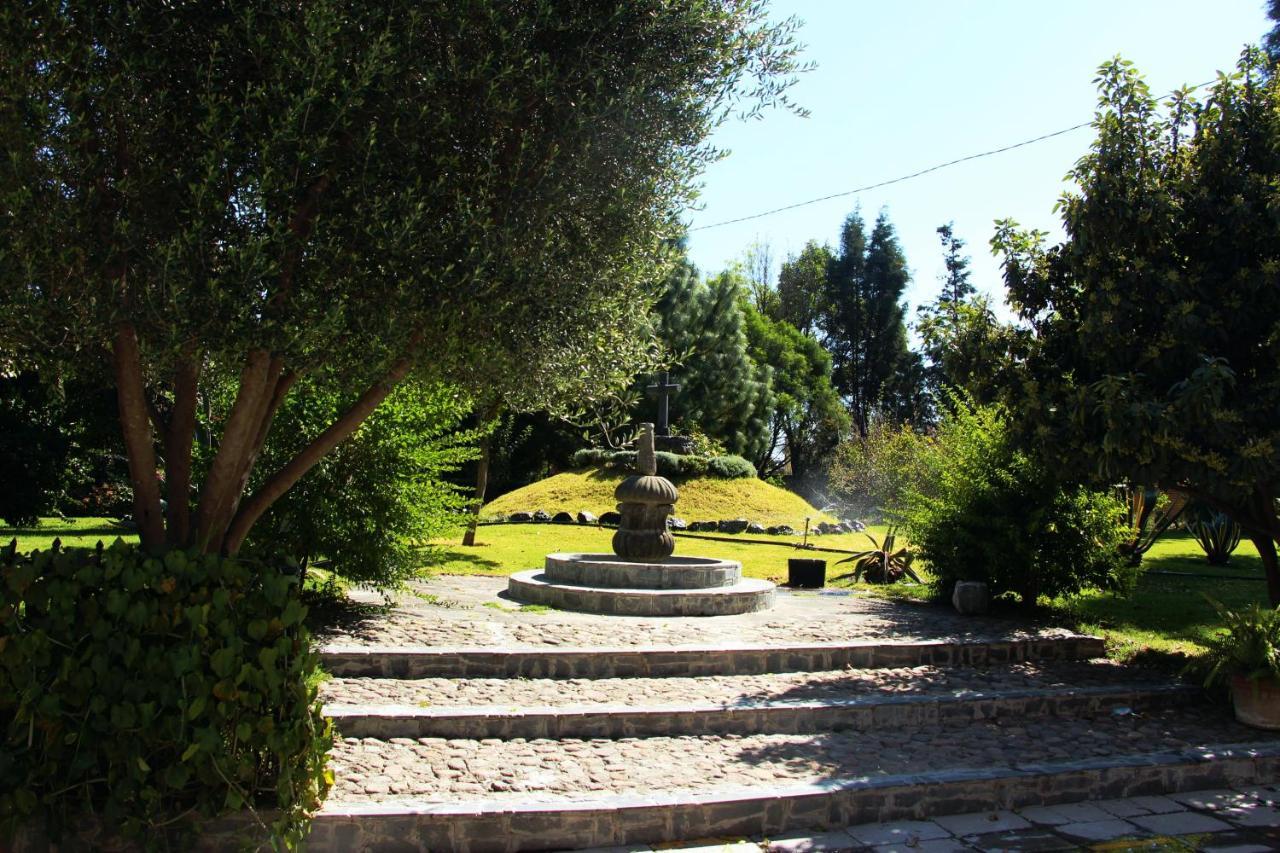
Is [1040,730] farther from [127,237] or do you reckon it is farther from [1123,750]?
[127,237]

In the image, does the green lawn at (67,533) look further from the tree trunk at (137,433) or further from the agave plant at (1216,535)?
the agave plant at (1216,535)

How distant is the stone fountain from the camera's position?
1169 cm

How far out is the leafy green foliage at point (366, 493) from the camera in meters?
10.1

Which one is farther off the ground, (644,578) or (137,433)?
(137,433)

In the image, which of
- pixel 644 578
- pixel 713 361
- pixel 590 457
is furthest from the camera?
pixel 713 361

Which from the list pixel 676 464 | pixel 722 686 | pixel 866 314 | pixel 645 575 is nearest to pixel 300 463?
pixel 722 686

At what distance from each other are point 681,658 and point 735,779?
8.99 ft

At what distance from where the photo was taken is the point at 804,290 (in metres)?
55.1

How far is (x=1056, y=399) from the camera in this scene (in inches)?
361

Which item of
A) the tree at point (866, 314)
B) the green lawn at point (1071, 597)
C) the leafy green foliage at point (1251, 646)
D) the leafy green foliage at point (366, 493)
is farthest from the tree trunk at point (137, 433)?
the tree at point (866, 314)

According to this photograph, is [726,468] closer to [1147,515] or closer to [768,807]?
[1147,515]

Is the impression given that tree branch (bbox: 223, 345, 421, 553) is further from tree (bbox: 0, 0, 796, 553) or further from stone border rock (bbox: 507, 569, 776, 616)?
stone border rock (bbox: 507, 569, 776, 616)

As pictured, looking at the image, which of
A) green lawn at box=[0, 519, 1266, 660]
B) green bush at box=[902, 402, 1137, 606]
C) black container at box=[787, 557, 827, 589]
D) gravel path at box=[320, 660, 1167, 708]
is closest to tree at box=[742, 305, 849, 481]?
green lawn at box=[0, 519, 1266, 660]

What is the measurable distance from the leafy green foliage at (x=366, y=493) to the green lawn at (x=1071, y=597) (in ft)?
2.29
